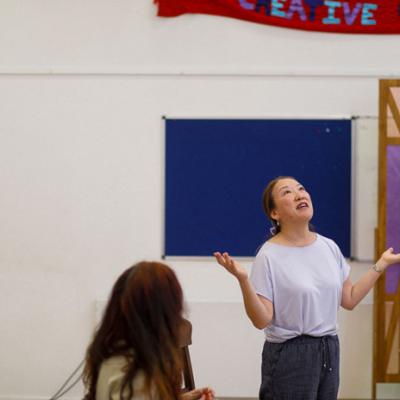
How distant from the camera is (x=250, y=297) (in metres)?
2.32

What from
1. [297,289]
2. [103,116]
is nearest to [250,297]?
[297,289]

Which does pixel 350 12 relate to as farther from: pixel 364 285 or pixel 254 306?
pixel 254 306

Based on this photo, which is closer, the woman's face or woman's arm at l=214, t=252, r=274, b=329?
woman's arm at l=214, t=252, r=274, b=329

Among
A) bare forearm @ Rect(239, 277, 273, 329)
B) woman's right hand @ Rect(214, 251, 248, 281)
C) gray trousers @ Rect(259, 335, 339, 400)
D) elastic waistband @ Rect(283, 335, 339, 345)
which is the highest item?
woman's right hand @ Rect(214, 251, 248, 281)

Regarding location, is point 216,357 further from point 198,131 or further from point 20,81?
point 20,81

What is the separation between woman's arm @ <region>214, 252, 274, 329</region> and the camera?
2277 millimetres

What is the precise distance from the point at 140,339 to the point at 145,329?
0.09 feet

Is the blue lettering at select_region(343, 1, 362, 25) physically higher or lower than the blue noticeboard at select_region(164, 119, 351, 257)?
higher

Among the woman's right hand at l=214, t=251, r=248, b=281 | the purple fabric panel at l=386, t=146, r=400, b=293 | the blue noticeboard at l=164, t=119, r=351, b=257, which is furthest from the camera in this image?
the blue noticeboard at l=164, t=119, r=351, b=257

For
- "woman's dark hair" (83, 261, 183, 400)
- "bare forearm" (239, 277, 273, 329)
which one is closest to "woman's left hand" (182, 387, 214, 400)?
"woman's dark hair" (83, 261, 183, 400)

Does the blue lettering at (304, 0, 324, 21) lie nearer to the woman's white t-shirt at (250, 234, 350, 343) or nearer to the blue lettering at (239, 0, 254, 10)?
the blue lettering at (239, 0, 254, 10)

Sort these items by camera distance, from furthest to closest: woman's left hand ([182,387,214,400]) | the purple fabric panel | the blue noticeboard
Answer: the blue noticeboard → the purple fabric panel → woman's left hand ([182,387,214,400])

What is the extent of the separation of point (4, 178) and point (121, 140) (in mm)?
743

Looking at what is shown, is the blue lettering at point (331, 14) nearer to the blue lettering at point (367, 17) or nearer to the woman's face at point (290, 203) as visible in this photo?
the blue lettering at point (367, 17)
